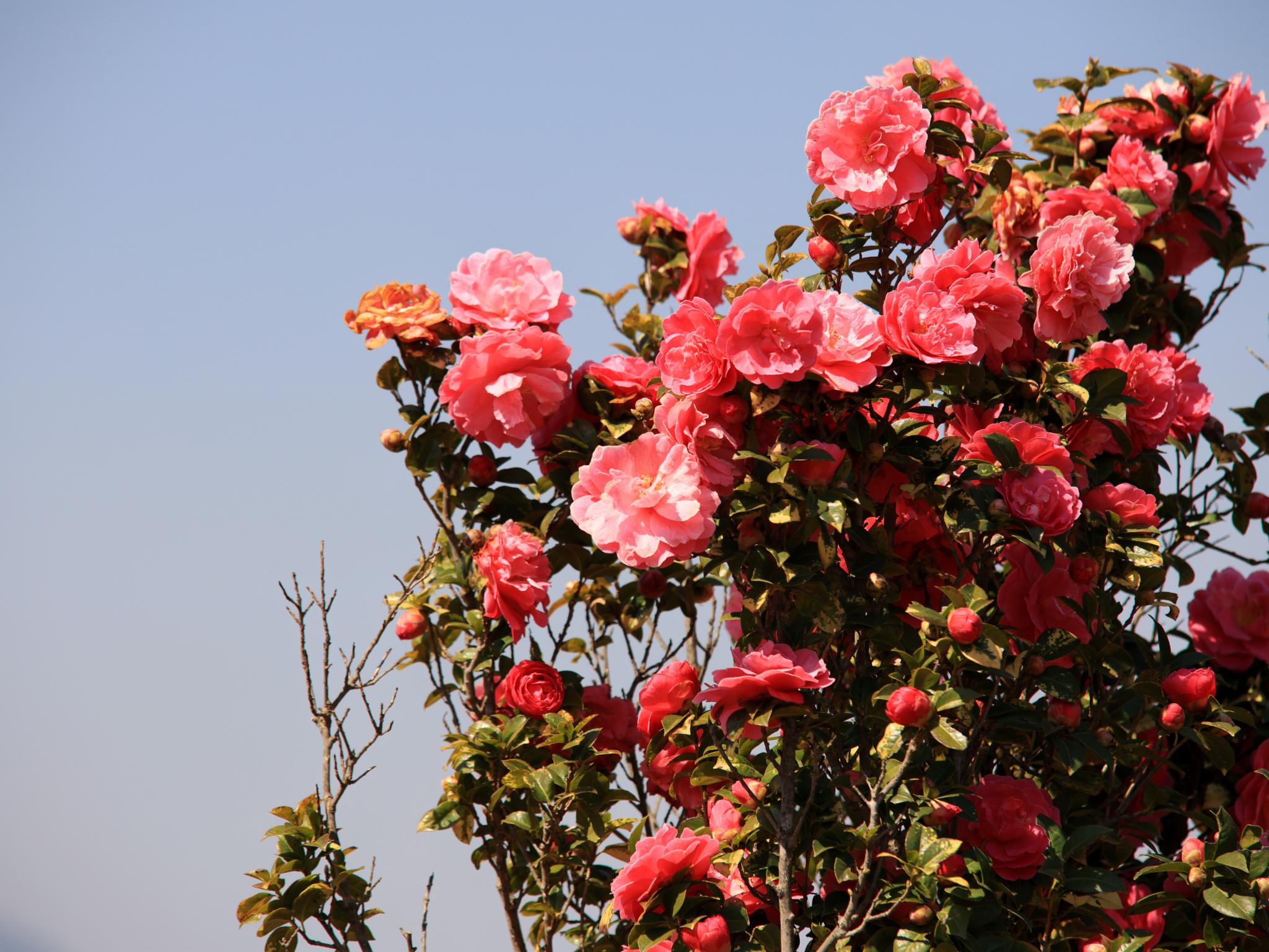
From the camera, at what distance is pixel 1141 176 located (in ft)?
8.44

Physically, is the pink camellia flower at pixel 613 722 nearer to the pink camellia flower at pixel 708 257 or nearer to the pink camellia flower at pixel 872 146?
the pink camellia flower at pixel 708 257

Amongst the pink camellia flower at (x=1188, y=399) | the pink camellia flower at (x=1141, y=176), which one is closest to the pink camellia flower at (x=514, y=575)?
the pink camellia flower at (x=1188, y=399)

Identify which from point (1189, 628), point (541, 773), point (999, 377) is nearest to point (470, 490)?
point (541, 773)

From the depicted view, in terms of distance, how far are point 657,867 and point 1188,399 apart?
1.45 m

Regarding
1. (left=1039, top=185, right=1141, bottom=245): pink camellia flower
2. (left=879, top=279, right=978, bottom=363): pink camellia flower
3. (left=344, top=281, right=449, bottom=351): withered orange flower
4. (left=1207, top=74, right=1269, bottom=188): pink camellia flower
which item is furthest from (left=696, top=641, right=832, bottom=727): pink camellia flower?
→ (left=1207, top=74, right=1269, bottom=188): pink camellia flower

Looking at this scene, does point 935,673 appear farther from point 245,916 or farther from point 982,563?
point 245,916

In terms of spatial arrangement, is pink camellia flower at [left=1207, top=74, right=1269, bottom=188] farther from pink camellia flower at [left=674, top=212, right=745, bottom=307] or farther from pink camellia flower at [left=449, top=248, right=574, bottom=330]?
pink camellia flower at [left=449, top=248, right=574, bottom=330]

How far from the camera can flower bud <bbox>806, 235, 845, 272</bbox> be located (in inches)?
86.8

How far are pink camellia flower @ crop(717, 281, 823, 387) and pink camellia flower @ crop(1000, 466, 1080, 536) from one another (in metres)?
0.40

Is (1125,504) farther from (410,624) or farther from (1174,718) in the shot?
(410,624)

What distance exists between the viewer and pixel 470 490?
8.28 ft

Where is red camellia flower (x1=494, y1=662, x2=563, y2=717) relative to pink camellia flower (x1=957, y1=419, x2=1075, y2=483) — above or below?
below

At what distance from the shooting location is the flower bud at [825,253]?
2.21 metres

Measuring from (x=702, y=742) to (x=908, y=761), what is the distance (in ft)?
1.62
